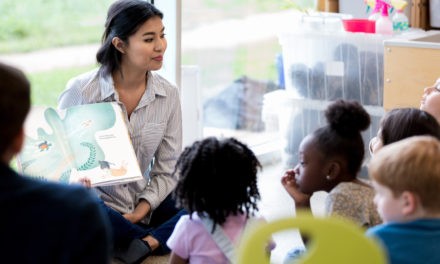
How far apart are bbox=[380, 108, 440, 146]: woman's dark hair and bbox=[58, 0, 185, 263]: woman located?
2.91 feet

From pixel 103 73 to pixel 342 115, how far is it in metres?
1.06

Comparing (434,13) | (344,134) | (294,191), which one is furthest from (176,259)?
(434,13)

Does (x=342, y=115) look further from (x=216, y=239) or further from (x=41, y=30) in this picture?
(x=41, y=30)

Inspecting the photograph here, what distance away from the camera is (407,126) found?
7.70 ft

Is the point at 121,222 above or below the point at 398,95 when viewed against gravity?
below

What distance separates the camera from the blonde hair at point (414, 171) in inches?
67.8

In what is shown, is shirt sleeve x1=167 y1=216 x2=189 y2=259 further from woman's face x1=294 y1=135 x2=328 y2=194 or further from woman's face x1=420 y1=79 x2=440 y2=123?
woman's face x1=420 y1=79 x2=440 y2=123

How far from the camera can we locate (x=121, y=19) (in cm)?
295

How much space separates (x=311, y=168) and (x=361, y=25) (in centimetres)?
187

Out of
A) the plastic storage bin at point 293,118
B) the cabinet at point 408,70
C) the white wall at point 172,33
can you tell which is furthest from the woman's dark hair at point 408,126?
the plastic storage bin at point 293,118

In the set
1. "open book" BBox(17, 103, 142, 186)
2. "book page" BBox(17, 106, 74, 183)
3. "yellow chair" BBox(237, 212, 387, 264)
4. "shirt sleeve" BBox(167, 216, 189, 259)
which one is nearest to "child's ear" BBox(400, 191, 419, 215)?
"yellow chair" BBox(237, 212, 387, 264)

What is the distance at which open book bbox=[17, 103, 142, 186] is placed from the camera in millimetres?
2748

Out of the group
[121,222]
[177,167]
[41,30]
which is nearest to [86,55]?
[41,30]

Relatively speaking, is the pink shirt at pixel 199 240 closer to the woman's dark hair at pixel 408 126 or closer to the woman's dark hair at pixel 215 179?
the woman's dark hair at pixel 215 179
